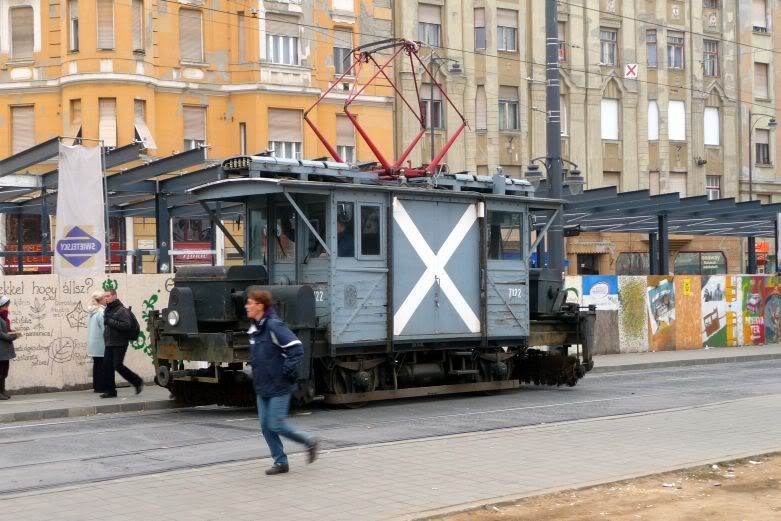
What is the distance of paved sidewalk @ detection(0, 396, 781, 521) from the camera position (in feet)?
30.5

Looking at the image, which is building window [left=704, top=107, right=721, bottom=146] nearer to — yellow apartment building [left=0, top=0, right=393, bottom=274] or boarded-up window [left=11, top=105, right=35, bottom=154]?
yellow apartment building [left=0, top=0, right=393, bottom=274]

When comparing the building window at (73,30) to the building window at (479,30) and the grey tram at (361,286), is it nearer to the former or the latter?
the building window at (479,30)

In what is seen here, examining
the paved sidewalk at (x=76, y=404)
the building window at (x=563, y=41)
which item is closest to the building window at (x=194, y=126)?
the building window at (x=563, y=41)

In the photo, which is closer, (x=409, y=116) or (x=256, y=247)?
(x=256, y=247)

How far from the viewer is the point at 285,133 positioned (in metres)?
42.3

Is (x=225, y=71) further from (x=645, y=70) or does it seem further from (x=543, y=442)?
(x=543, y=442)

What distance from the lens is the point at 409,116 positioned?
4619 cm

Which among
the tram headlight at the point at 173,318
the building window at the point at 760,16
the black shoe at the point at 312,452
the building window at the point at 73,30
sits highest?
the building window at the point at 760,16

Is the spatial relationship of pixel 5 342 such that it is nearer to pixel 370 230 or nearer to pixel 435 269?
pixel 370 230

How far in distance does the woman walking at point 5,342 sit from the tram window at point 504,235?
738cm

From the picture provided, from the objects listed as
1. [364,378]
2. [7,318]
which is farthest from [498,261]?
[7,318]

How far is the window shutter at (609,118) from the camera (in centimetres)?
5197

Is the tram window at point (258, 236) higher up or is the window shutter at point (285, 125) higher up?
the window shutter at point (285, 125)

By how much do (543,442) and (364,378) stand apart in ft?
15.4
